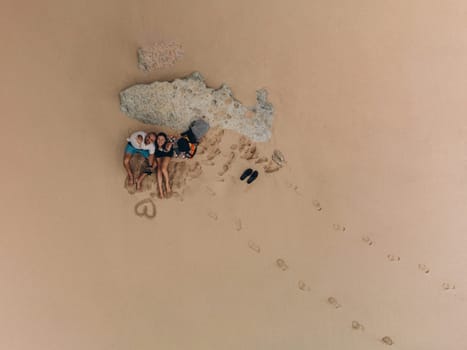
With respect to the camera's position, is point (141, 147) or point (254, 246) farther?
point (254, 246)

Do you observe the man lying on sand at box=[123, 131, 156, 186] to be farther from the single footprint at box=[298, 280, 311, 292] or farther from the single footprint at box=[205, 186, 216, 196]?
the single footprint at box=[298, 280, 311, 292]

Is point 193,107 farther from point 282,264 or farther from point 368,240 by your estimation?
point 368,240

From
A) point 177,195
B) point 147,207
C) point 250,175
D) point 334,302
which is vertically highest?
point 250,175

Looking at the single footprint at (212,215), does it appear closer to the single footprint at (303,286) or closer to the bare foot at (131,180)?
the bare foot at (131,180)

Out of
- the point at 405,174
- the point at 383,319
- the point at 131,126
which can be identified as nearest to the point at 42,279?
the point at 131,126

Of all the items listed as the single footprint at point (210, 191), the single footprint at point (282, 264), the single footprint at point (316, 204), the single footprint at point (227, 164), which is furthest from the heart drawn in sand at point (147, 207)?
the single footprint at point (316, 204)

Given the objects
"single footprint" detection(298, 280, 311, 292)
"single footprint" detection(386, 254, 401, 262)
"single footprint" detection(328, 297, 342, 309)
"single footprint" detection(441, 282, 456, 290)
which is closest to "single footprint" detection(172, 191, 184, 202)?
"single footprint" detection(298, 280, 311, 292)

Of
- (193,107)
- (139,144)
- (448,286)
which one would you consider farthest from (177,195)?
(448,286)
